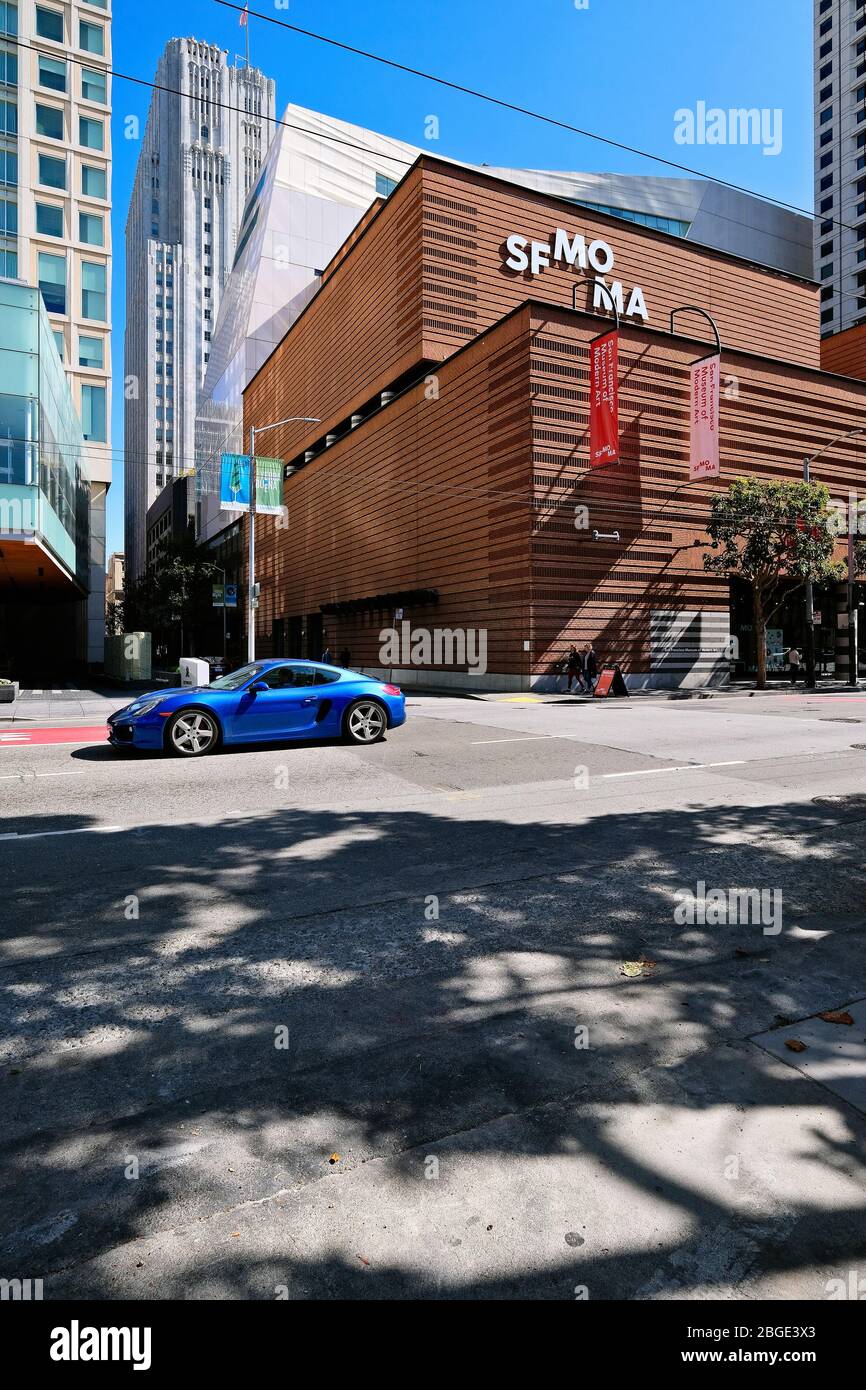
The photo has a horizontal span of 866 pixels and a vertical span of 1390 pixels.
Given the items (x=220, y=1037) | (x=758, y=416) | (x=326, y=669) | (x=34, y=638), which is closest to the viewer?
(x=220, y=1037)

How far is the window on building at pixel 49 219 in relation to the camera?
41.6 m

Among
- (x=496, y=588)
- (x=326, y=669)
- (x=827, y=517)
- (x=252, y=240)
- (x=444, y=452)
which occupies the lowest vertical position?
(x=326, y=669)

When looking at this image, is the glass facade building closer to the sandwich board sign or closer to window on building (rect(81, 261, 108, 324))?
window on building (rect(81, 261, 108, 324))

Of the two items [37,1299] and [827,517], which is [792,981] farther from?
[827,517]

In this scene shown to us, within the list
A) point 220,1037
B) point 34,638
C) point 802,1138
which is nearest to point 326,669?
point 220,1037

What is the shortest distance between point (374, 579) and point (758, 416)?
777 inches

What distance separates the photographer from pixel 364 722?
461 inches

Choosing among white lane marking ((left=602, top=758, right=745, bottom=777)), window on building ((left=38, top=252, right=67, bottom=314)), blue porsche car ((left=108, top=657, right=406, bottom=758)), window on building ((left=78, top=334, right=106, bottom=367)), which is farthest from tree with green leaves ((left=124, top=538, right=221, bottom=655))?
white lane marking ((left=602, top=758, right=745, bottom=777))

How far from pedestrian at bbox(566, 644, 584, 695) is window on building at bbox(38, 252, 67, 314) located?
35.4m

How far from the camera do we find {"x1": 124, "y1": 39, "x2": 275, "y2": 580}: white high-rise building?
135 meters

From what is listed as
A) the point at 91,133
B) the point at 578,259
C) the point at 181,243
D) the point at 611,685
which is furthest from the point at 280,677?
the point at 181,243

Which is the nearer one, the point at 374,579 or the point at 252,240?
the point at 374,579

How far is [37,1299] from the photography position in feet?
6.25

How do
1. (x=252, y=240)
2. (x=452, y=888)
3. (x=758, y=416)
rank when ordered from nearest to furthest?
(x=452, y=888)
(x=758, y=416)
(x=252, y=240)
